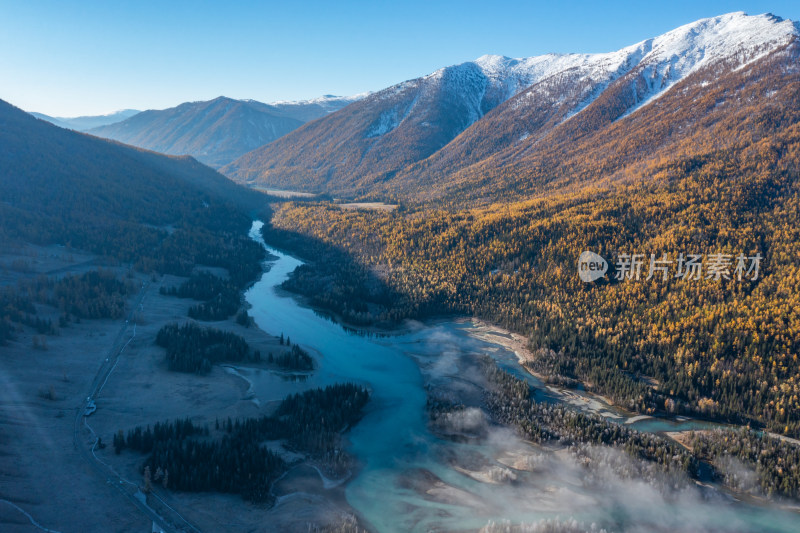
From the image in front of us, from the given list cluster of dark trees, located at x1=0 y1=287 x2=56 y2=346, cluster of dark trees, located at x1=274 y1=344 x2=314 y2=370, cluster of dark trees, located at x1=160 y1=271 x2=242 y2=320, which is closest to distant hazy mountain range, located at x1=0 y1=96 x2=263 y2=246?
cluster of dark trees, located at x1=160 y1=271 x2=242 y2=320

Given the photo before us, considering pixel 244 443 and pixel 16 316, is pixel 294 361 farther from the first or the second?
pixel 16 316

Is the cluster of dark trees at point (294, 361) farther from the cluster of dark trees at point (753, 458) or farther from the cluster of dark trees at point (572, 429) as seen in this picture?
the cluster of dark trees at point (753, 458)

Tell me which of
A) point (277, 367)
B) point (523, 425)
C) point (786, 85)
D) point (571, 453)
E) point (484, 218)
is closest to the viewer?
point (571, 453)

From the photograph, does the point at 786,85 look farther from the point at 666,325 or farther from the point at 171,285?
the point at 171,285

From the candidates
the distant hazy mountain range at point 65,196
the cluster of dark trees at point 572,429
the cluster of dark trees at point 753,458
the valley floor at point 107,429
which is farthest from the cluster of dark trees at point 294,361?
the distant hazy mountain range at point 65,196

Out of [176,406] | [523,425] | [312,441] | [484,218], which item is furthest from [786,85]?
[176,406]

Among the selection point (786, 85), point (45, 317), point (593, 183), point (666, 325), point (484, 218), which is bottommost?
point (45, 317)

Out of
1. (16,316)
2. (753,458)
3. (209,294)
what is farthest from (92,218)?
(753,458)

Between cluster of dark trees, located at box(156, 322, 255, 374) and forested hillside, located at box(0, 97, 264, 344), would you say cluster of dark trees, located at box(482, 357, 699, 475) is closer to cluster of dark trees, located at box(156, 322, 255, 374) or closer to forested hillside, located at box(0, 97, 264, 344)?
cluster of dark trees, located at box(156, 322, 255, 374)
